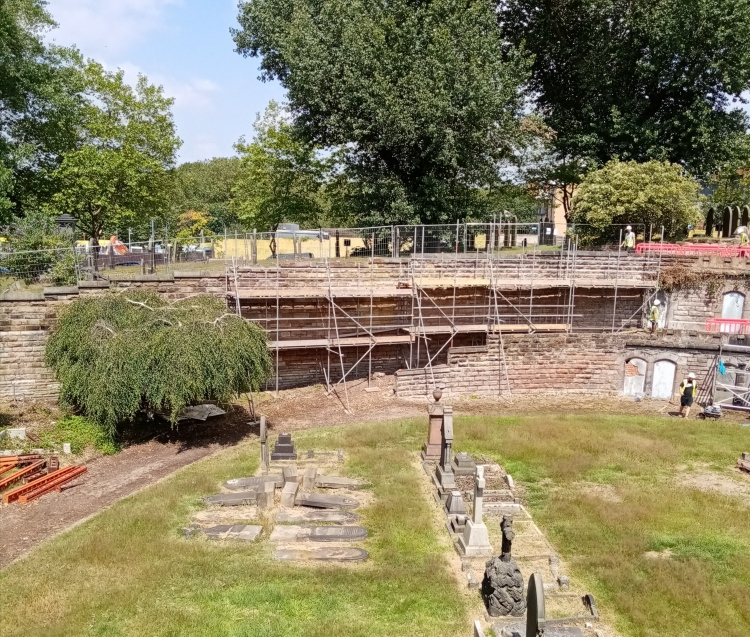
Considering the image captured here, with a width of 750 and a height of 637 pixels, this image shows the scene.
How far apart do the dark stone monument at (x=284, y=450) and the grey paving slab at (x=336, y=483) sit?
4.90 feet

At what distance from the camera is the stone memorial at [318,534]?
10445mm

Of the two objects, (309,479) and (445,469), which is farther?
(445,469)

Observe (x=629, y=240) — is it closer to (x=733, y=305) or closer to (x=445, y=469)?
(x=733, y=305)

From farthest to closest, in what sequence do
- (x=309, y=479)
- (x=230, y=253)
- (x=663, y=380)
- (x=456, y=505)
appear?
(x=230, y=253)
(x=663, y=380)
(x=309, y=479)
(x=456, y=505)

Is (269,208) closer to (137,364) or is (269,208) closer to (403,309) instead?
(403,309)

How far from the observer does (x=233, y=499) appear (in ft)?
38.6

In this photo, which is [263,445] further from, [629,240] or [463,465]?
[629,240]

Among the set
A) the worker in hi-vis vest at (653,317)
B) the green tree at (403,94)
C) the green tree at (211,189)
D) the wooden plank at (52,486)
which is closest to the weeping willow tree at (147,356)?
the wooden plank at (52,486)

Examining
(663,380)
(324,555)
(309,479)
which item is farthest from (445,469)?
(663,380)

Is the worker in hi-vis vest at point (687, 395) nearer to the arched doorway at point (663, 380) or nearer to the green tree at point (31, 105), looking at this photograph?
the arched doorway at point (663, 380)

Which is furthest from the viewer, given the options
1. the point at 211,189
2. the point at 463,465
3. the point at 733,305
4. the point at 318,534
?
the point at 211,189

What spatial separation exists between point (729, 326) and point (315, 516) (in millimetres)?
17525

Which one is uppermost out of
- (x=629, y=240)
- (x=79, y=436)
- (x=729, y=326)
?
(x=629, y=240)

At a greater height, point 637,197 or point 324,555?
point 637,197
